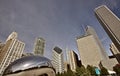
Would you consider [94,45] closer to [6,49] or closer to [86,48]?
[86,48]

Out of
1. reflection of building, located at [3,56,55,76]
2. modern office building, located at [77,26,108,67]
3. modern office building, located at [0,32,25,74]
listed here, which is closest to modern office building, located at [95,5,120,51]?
modern office building, located at [77,26,108,67]

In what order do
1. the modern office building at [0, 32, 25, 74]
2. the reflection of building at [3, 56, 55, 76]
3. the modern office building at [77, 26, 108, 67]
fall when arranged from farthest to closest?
the modern office building at [0, 32, 25, 74], the modern office building at [77, 26, 108, 67], the reflection of building at [3, 56, 55, 76]

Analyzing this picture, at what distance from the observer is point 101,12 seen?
530 ft

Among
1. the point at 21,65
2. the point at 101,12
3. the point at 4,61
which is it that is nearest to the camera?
the point at 21,65

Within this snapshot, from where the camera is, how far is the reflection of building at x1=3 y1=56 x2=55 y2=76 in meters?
2.18

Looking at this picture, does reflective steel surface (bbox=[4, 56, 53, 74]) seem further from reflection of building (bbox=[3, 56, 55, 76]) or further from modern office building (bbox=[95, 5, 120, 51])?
modern office building (bbox=[95, 5, 120, 51])

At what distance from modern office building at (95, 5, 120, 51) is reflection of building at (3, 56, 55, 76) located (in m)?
124

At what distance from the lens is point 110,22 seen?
142 m

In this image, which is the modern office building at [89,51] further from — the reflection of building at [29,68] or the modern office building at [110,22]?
the reflection of building at [29,68]

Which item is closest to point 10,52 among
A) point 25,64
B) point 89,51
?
point 89,51

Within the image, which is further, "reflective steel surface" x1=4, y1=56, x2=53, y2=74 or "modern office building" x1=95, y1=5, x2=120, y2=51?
"modern office building" x1=95, y1=5, x2=120, y2=51

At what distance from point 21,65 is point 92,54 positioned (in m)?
116

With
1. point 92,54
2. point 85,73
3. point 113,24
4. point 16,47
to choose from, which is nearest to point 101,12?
point 113,24

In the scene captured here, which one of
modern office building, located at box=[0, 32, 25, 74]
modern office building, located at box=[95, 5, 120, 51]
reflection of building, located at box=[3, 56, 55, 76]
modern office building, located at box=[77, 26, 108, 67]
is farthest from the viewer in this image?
modern office building, located at box=[95, 5, 120, 51]
